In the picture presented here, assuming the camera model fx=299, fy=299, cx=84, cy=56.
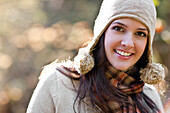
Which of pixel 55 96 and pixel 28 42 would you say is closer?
pixel 55 96

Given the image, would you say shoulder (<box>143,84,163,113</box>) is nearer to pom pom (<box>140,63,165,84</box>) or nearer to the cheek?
pom pom (<box>140,63,165,84</box>)

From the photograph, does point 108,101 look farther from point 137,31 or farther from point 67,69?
point 137,31

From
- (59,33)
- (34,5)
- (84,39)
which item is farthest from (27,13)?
(84,39)

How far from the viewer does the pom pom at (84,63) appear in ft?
6.89

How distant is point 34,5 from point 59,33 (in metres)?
0.85

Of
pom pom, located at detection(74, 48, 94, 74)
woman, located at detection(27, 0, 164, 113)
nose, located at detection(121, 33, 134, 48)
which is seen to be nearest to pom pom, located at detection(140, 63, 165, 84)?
woman, located at detection(27, 0, 164, 113)

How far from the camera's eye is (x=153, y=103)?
247cm

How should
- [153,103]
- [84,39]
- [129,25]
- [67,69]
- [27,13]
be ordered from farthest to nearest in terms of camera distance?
[27,13] → [84,39] → [153,103] → [67,69] → [129,25]

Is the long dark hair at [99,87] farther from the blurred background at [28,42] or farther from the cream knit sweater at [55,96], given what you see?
the blurred background at [28,42]

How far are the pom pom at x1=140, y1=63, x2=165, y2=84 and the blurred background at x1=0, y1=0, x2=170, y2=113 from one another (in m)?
3.07

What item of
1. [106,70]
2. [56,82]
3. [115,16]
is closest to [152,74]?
[106,70]

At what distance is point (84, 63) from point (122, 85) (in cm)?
37

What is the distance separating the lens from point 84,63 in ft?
6.88

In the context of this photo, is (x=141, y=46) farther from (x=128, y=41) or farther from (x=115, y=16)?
(x=115, y=16)
